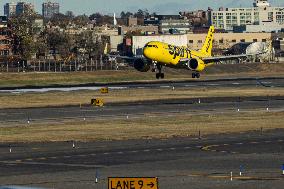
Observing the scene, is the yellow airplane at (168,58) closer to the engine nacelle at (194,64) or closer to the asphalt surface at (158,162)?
the engine nacelle at (194,64)

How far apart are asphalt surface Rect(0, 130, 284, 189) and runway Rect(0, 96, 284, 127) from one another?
20015 mm

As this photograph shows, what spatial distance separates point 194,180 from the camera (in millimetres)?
47844

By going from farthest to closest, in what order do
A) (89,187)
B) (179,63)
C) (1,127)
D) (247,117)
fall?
(179,63) < (247,117) < (1,127) < (89,187)

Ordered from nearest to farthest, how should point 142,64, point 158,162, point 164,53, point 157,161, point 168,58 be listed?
point 158,162 < point 157,161 < point 164,53 < point 168,58 < point 142,64

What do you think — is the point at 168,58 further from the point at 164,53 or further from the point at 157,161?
the point at 157,161

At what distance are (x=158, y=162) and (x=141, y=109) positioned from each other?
43220mm

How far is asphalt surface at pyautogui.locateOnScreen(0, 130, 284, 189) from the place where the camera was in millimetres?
47625

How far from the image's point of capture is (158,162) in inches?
2206

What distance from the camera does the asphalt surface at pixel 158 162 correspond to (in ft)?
156

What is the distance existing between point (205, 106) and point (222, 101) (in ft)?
25.5

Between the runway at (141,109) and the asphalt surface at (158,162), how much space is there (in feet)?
65.7

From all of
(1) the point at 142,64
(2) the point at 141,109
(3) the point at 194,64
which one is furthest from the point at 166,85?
(2) the point at 141,109

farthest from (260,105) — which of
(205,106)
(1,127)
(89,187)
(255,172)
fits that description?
(89,187)

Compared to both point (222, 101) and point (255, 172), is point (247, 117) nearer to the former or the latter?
point (222, 101)
